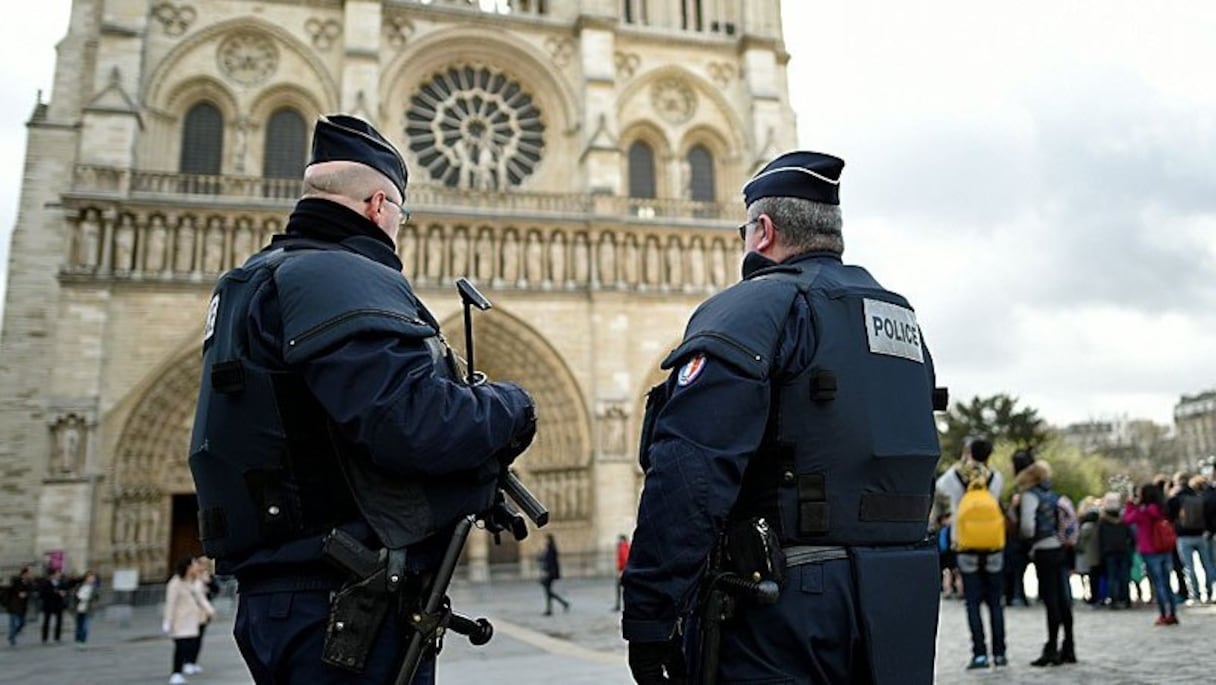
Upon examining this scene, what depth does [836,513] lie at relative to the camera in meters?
2.29

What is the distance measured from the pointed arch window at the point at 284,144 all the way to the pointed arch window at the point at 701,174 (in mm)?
10372

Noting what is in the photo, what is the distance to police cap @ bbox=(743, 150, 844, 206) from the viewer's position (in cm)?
267

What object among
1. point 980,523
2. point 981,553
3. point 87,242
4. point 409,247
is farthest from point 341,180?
point 87,242

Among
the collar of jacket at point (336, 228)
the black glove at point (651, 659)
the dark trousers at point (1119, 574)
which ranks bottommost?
the dark trousers at point (1119, 574)

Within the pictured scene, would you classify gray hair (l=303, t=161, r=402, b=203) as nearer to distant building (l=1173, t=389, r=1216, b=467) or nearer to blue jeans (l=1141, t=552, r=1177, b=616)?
blue jeans (l=1141, t=552, r=1177, b=616)

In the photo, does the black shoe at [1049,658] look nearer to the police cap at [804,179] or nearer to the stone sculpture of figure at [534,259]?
the police cap at [804,179]

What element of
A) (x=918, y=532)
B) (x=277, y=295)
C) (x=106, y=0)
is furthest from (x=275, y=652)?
(x=106, y=0)

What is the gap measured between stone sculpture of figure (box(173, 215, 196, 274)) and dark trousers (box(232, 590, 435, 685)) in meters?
19.1

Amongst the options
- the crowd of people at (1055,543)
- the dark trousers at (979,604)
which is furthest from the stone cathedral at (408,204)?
the dark trousers at (979,604)

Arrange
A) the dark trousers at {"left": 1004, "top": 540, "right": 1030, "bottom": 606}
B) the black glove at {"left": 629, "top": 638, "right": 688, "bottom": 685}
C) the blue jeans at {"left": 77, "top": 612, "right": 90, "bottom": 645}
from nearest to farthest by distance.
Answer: the black glove at {"left": 629, "top": 638, "right": 688, "bottom": 685} < the dark trousers at {"left": 1004, "top": 540, "right": 1030, "bottom": 606} < the blue jeans at {"left": 77, "top": 612, "right": 90, "bottom": 645}

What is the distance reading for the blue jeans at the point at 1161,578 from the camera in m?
7.95

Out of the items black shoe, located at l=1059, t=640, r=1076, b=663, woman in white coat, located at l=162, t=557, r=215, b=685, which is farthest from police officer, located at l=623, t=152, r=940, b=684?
woman in white coat, located at l=162, t=557, r=215, b=685

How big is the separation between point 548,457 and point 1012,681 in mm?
16276

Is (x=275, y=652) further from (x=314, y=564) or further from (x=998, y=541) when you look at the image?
(x=998, y=541)
